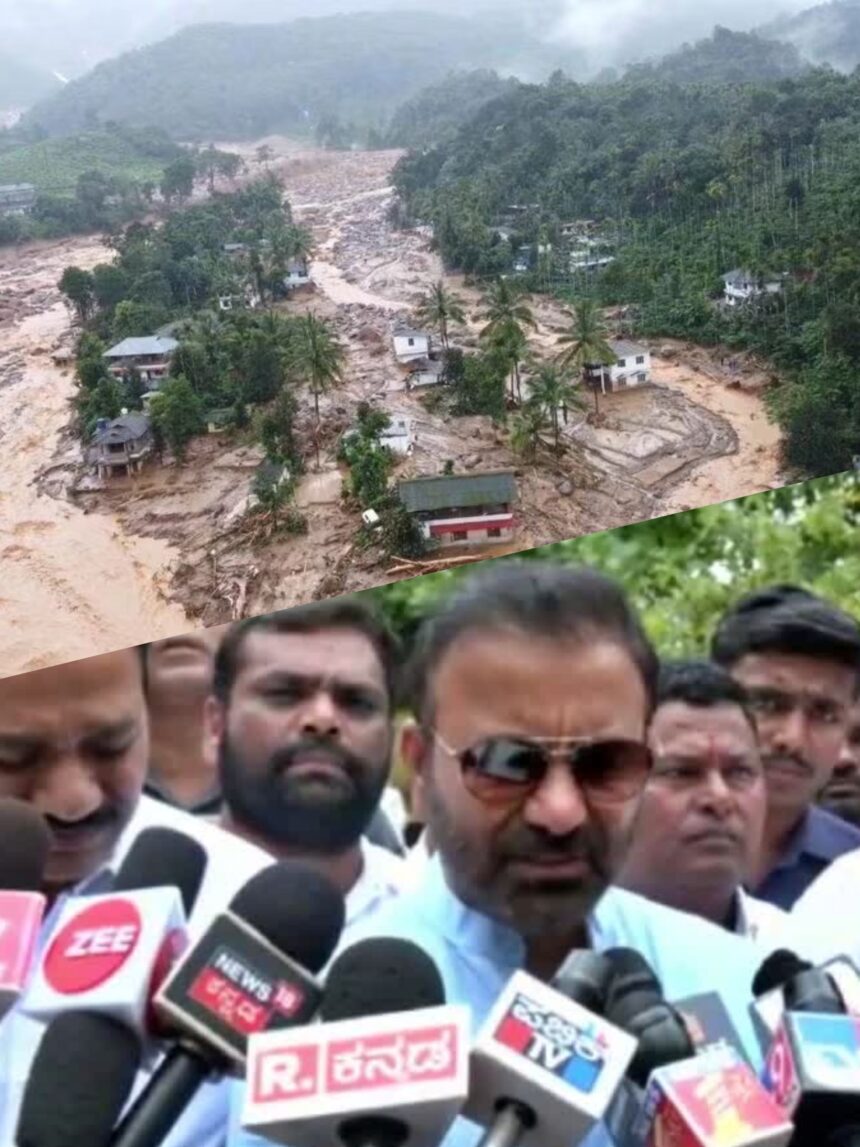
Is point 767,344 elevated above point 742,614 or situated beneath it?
situated beneath

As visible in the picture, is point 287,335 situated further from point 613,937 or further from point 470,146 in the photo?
point 613,937

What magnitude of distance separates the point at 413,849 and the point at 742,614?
33 centimetres

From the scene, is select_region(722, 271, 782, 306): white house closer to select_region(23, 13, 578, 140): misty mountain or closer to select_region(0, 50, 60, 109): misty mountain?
select_region(23, 13, 578, 140): misty mountain

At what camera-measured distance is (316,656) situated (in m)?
0.84

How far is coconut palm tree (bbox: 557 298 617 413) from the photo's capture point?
615cm

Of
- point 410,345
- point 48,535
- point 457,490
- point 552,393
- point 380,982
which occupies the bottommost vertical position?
point 457,490

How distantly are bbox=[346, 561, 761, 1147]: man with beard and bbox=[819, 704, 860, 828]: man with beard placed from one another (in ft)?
0.48

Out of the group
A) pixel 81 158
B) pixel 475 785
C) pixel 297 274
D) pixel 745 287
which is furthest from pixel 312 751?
pixel 745 287

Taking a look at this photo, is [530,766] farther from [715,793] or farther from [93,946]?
[93,946]

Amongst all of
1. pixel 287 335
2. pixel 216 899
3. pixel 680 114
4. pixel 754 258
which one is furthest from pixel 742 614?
pixel 680 114

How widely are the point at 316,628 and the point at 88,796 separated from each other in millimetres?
189

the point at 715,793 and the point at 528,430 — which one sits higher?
the point at 715,793

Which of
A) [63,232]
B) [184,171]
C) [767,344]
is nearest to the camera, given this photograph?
[63,232]

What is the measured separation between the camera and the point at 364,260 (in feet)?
20.7
